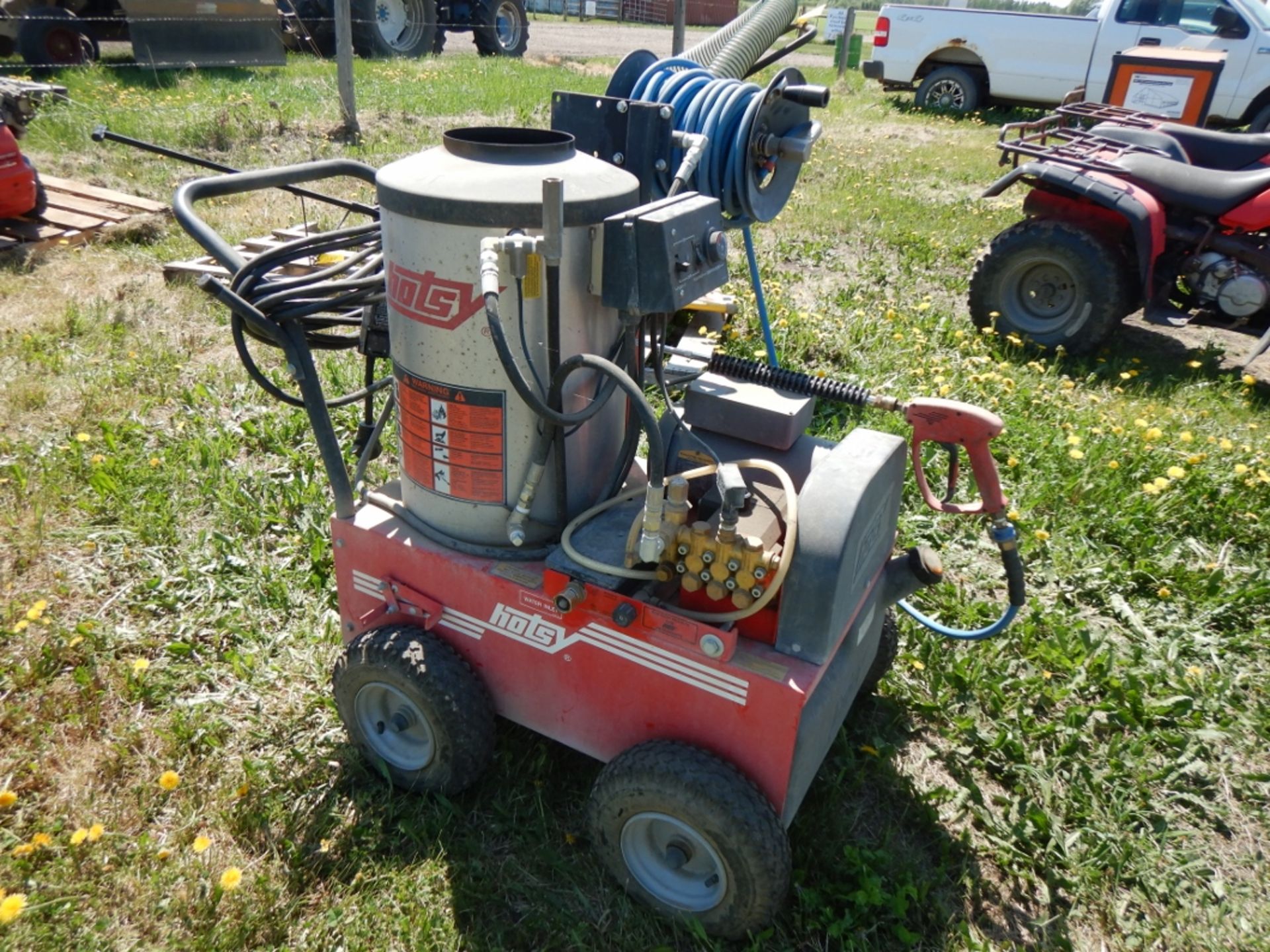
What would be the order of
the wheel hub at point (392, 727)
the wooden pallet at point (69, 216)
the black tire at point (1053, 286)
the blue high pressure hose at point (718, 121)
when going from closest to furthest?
the wheel hub at point (392, 727) → the blue high pressure hose at point (718, 121) → the black tire at point (1053, 286) → the wooden pallet at point (69, 216)

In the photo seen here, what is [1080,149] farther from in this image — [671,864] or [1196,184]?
[671,864]

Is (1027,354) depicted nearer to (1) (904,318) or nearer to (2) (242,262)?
(1) (904,318)

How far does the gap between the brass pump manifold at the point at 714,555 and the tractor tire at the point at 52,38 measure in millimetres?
11367

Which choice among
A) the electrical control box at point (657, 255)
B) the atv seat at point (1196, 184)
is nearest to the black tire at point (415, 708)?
the electrical control box at point (657, 255)

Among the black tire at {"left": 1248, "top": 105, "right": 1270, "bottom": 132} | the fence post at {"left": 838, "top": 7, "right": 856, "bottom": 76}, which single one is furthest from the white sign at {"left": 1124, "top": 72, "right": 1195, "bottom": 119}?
the fence post at {"left": 838, "top": 7, "right": 856, "bottom": 76}

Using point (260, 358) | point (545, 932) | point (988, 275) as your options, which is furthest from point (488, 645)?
point (988, 275)

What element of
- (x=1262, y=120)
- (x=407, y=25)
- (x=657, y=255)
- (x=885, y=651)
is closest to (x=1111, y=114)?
(x=885, y=651)

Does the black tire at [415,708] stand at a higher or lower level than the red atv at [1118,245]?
lower

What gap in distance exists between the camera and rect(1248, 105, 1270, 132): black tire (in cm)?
989

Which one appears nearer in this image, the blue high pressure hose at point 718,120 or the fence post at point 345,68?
the blue high pressure hose at point 718,120

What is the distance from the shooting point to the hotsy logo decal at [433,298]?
188 centimetres

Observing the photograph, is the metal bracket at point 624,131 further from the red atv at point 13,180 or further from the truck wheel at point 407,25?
the truck wheel at point 407,25

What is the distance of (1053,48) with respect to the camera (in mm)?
11688

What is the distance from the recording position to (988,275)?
16.9 feet
